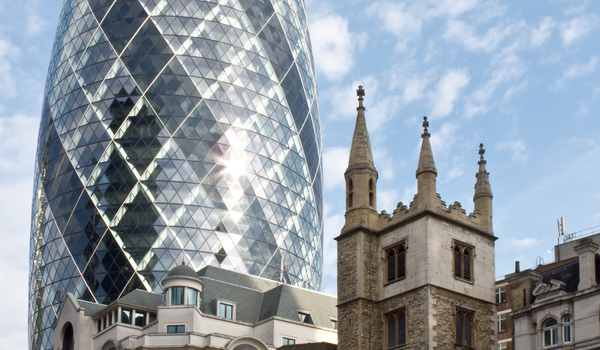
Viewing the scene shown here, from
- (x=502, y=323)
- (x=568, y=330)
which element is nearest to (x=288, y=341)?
(x=502, y=323)

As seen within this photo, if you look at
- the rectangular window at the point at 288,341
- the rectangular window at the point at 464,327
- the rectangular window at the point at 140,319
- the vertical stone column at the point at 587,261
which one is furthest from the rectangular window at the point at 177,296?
the vertical stone column at the point at 587,261

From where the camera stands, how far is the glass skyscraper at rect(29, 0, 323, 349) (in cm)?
8294

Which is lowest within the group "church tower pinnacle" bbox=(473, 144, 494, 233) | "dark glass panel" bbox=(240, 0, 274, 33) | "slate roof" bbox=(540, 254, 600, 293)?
"slate roof" bbox=(540, 254, 600, 293)

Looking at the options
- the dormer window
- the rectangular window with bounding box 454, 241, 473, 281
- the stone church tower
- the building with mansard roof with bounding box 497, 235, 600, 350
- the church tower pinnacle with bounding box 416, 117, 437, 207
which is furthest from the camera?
the dormer window

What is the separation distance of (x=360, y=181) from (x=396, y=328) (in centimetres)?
751

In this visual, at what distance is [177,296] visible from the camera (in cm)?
6125

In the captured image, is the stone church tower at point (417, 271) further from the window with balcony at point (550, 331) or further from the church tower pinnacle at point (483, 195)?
the window with balcony at point (550, 331)

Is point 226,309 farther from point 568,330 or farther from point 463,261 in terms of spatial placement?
point 568,330

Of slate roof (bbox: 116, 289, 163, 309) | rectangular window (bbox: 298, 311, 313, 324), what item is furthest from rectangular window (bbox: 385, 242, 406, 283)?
slate roof (bbox: 116, 289, 163, 309)

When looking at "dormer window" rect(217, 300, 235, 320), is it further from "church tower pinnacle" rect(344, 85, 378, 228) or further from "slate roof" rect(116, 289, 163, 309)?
"church tower pinnacle" rect(344, 85, 378, 228)

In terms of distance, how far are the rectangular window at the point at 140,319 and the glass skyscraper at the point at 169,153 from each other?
15.2 meters

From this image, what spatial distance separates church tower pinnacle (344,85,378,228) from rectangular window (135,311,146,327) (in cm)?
1818

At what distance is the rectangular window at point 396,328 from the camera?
159 ft

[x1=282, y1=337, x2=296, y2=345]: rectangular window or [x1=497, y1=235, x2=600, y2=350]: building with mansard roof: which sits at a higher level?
[x1=282, y1=337, x2=296, y2=345]: rectangular window
